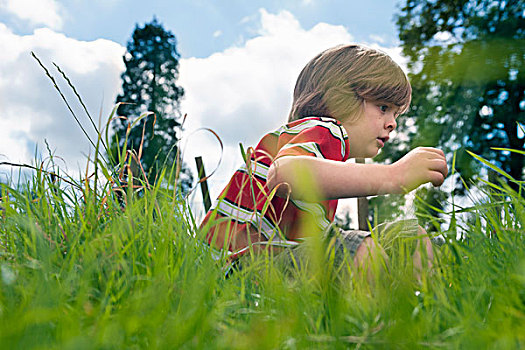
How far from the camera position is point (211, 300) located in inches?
45.6

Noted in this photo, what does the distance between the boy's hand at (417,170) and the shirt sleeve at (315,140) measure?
278mm

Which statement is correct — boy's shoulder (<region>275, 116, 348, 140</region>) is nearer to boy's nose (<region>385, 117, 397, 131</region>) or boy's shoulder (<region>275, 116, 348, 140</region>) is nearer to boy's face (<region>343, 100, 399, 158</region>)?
boy's face (<region>343, 100, 399, 158</region>)

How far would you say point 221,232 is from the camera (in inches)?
80.2

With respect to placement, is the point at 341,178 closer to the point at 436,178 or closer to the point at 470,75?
the point at 436,178

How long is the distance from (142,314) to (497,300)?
2.67ft

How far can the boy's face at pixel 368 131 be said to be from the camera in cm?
242

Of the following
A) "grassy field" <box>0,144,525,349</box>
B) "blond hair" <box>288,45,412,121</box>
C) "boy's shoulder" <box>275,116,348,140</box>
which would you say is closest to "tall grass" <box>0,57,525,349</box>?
"grassy field" <box>0,144,525,349</box>

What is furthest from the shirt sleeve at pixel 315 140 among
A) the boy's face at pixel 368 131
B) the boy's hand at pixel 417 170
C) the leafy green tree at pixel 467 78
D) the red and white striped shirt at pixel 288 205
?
the leafy green tree at pixel 467 78

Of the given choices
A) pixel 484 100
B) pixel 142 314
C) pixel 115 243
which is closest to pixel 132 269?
pixel 115 243

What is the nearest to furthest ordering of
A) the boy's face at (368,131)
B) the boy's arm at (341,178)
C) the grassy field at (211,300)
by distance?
the grassy field at (211,300) < the boy's arm at (341,178) < the boy's face at (368,131)

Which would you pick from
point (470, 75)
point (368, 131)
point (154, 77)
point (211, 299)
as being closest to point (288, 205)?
point (368, 131)

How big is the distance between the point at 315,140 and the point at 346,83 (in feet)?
2.83

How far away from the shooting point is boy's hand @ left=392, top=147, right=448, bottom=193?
1.77 metres

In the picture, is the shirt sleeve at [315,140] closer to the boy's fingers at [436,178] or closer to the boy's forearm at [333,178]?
the boy's forearm at [333,178]
